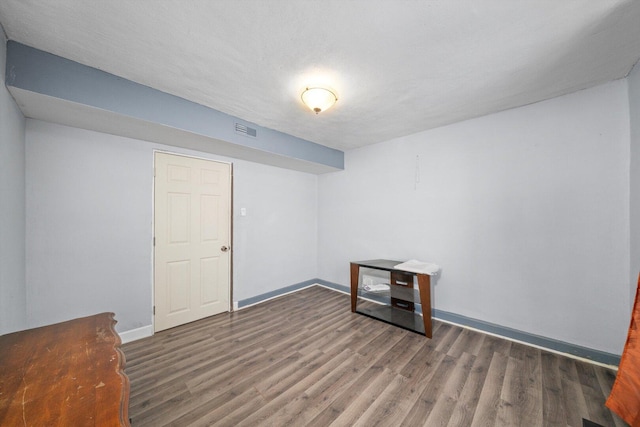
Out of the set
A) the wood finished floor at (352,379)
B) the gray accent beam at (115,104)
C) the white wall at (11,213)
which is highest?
the gray accent beam at (115,104)

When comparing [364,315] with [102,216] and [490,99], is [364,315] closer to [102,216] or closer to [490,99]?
[490,99]

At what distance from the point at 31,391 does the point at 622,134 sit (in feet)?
13.9

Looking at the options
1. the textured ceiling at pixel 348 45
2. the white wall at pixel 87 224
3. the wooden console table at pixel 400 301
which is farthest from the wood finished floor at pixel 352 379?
the textured ceiling at pixel 348 45

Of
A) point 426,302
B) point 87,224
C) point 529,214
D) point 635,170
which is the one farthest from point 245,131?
point 635,170

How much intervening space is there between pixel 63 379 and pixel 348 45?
2.38 m

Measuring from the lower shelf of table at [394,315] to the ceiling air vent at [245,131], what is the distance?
285 cm

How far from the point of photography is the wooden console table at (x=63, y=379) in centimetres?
77

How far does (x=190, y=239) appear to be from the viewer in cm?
304

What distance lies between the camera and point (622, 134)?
2.06m

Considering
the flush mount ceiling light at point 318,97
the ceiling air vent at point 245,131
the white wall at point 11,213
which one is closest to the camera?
the white wall at point 11,213

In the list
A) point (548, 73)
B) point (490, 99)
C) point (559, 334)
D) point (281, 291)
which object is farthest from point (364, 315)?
point (548, 73)

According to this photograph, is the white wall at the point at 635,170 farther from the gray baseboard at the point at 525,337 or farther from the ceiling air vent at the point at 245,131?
the ceiling air vent at the point at 245,131

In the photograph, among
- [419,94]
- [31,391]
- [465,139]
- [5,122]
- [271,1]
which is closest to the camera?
[31,391]

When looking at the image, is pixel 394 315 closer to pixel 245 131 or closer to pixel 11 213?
pixel 245 131
